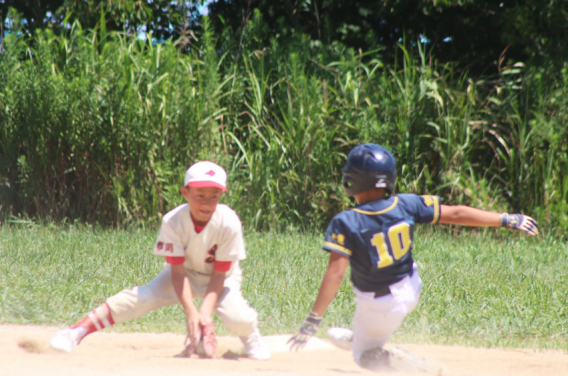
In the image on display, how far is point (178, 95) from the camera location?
28.8 feet

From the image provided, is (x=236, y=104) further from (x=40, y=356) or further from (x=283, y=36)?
(x=40, y=356)

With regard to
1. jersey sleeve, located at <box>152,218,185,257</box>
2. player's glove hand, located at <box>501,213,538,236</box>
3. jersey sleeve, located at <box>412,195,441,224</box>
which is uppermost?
→ jersey sleeve, located at <box>412,195,441,224</box>

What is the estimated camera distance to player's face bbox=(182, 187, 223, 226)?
374 cm

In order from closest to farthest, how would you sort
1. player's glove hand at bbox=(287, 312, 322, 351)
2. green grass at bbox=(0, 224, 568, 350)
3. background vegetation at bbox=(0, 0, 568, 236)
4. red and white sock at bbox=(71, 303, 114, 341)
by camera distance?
1. player's glove hand at bbox=(287, 312, 322, 351)
2. red and white sock at bbox=(71, 303, 114, 341)
3. green grass at bbox=(0, 224, 568, 350)
4. background vegetation at bbox=(0, 0, 568, 236)

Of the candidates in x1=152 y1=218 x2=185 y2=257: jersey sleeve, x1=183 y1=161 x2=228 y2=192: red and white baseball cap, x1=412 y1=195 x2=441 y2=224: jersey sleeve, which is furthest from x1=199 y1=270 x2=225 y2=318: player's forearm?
x1=412 y1=195 x2=441 y2=224: jersey sleeve

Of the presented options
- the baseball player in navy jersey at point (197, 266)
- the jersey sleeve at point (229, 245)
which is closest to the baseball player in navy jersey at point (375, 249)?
the baseball player in navy jersey at point (197, 266)

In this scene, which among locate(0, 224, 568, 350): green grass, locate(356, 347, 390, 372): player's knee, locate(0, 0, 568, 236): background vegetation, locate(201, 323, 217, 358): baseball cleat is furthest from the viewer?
locate(0, 0, 568, 236): background vegetation

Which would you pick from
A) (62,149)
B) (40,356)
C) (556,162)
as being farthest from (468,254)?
(62,149)

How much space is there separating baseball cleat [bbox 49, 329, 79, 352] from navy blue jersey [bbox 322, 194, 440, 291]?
1603mm

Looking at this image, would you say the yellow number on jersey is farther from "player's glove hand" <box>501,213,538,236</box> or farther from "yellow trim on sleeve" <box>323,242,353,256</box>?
"player's glove hand" <box>501,213,538,236</box>

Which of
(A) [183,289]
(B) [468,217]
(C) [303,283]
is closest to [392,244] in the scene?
(B) [468,217]

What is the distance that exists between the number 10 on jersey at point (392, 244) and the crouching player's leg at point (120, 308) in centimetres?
137

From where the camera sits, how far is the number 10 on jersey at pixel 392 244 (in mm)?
3367

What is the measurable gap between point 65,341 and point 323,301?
1.56 m
